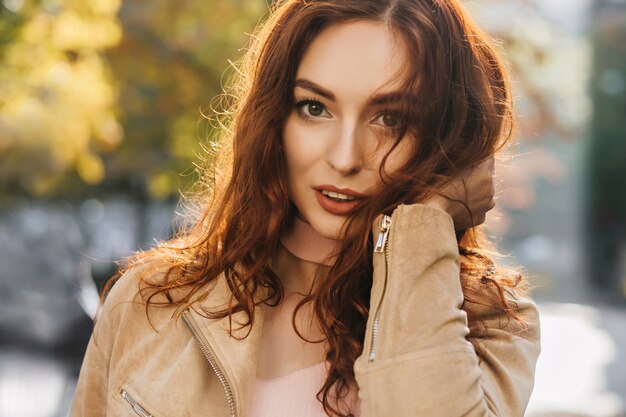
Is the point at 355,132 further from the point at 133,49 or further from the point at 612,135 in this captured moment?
the point at 612,135

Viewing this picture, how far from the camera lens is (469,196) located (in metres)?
2.35

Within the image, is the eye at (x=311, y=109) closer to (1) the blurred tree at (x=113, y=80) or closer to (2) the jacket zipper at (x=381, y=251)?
(2) the jacket zipper at (x=381, y=251)

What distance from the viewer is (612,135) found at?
1897 cm

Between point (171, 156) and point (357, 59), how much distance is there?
1153 centimetres

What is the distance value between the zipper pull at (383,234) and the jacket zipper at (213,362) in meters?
0.49

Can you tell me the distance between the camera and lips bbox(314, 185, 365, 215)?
2365 mm

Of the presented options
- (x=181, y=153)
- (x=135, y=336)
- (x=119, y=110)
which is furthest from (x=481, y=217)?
(x=119, y=110)

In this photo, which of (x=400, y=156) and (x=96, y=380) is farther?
(x=96, y=380)

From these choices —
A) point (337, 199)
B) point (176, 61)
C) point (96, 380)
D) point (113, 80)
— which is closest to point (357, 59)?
point (337, 199)

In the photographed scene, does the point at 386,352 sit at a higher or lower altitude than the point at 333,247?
lower

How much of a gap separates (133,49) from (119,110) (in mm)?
951

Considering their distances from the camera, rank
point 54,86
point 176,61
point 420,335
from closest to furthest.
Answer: point 420,335, point 54,86, point 176,61

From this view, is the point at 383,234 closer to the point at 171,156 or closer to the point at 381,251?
the point at 381,251

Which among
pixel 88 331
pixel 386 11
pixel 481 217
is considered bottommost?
pixel 88 331
